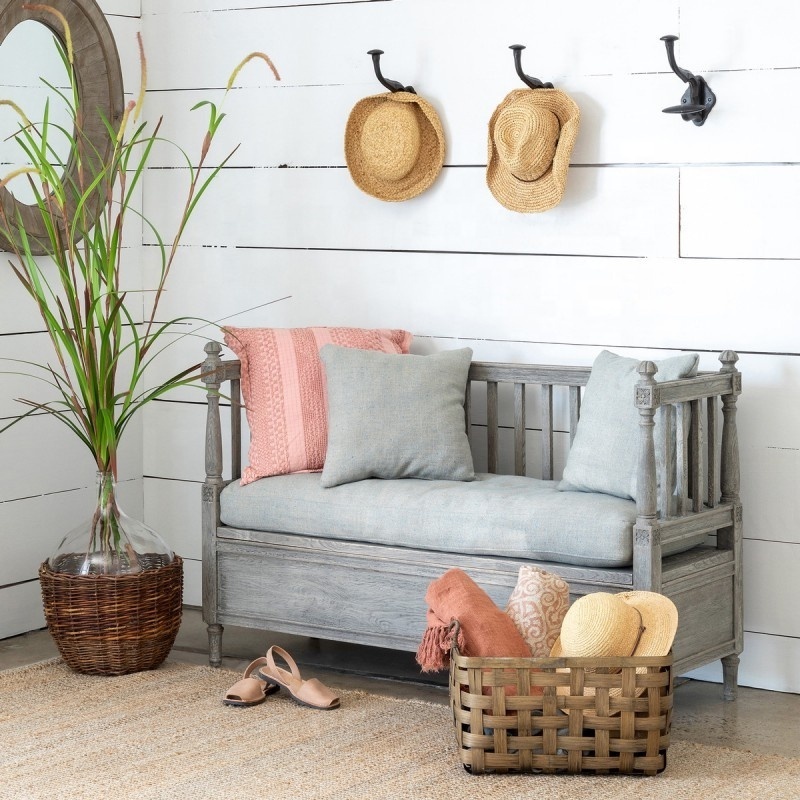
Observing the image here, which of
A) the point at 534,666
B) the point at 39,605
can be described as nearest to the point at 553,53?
the point at 534,666

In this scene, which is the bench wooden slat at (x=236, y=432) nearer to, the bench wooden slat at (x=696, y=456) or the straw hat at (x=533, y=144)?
the straw hat at (x=533, y=144)

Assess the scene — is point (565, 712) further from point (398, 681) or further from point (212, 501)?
point (212, 501)

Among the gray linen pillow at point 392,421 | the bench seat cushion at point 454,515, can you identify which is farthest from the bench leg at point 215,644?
the gray linen pillow at point 392,421

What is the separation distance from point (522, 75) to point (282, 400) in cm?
99

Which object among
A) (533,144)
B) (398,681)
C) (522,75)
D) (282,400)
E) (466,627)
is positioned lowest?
(398,681)

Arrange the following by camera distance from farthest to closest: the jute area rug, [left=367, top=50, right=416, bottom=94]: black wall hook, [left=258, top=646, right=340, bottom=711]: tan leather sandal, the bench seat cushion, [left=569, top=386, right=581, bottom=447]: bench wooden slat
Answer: [left=367, top=50, right=416, bottom=94]: black wall hook → [left=569, top=386, right=581, bottom=447]: bench wooden slat → [left=258, top=646, right=340, bottom=711]: tan leather sandal → the bench seat cushion → the jute area rug

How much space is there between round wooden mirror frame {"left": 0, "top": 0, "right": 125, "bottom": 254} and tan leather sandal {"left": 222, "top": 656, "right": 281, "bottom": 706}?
1.34m

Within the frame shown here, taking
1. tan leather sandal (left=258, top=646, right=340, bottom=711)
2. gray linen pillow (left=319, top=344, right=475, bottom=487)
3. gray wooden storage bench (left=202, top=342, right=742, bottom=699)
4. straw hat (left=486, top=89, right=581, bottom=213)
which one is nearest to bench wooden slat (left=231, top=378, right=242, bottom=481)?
gray wooden storage bench (left=202, top=342, right=742, bottom=699)

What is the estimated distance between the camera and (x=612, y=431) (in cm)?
282

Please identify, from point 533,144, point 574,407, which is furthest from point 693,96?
point 574,407

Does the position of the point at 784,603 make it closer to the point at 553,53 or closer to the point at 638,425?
the point at 638,425

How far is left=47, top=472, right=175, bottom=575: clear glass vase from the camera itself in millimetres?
3061

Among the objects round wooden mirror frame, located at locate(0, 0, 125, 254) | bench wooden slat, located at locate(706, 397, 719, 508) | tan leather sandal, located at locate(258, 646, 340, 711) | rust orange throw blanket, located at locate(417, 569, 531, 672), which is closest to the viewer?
rust orange throw blanket, located at locate(417, 569, 531, 672)

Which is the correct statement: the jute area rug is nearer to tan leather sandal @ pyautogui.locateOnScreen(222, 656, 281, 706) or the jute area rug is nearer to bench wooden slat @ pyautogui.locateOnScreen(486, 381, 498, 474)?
tan leather sandal @ pyautogui.locateOnScreen(222, 656, 281, 706)
